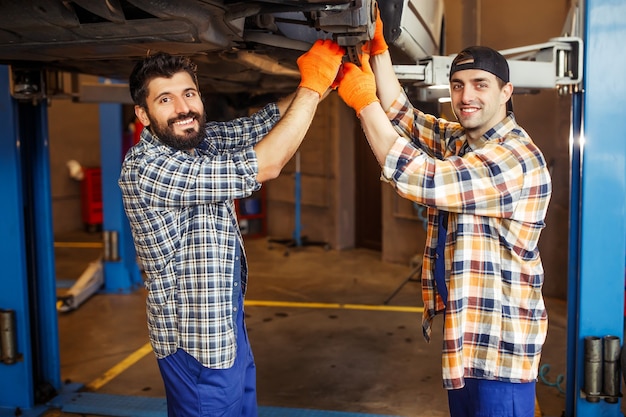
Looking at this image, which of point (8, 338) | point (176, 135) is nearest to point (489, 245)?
point (176, 135)

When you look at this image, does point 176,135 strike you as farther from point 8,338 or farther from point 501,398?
point 8,338

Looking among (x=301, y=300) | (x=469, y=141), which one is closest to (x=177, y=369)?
(x=469, y=141)

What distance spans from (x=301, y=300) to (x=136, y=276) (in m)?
1.77

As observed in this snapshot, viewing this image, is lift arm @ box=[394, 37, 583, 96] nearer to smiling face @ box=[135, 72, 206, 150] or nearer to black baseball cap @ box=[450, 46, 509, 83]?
black baseball cap @ box=[450, 46, 509, 83]

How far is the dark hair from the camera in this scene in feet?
7.28

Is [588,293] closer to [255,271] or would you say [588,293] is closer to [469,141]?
[469,141]

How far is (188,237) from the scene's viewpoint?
2238mm

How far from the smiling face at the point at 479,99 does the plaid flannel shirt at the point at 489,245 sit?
85mm

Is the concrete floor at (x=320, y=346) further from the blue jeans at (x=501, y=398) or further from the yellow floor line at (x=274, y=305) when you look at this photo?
the blue jeans at (x=501, y=398)

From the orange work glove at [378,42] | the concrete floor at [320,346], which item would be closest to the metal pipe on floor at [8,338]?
the concrete floor at [320,346]

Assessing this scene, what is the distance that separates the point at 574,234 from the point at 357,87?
1.49 metres

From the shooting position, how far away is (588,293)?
9.75 feet

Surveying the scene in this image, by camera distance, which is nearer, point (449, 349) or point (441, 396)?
point (449, 349)

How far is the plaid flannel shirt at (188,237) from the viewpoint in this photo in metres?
2.11
